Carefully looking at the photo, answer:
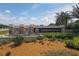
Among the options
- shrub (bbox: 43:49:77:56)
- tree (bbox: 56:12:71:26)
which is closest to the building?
tree (bbox: 56:12:71:26)

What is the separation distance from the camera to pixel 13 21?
11.8 feet

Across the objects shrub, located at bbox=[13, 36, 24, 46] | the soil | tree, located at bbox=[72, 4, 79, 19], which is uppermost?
tree, located at bbox=[72, 4, 79, 19]

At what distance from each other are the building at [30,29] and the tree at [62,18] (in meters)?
0.08

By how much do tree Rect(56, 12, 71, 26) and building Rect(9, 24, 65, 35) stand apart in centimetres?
8

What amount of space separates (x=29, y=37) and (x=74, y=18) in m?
0.85

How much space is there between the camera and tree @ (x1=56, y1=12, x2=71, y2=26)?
359 cm

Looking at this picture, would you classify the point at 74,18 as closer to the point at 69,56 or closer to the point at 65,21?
the point at 65,21

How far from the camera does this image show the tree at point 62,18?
3588 mm

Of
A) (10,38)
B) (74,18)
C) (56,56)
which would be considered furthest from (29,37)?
(74,18)

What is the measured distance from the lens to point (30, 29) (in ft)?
12.0

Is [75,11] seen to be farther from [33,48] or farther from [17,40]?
[17,40]

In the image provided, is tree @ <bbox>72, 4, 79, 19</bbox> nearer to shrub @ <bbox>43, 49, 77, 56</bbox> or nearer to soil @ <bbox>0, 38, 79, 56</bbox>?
soil @ <bbox>0, 38, 79, 56</bbox>

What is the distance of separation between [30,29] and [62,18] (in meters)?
0.59

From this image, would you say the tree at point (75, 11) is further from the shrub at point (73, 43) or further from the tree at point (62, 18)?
the shrub at point (73, 43)
